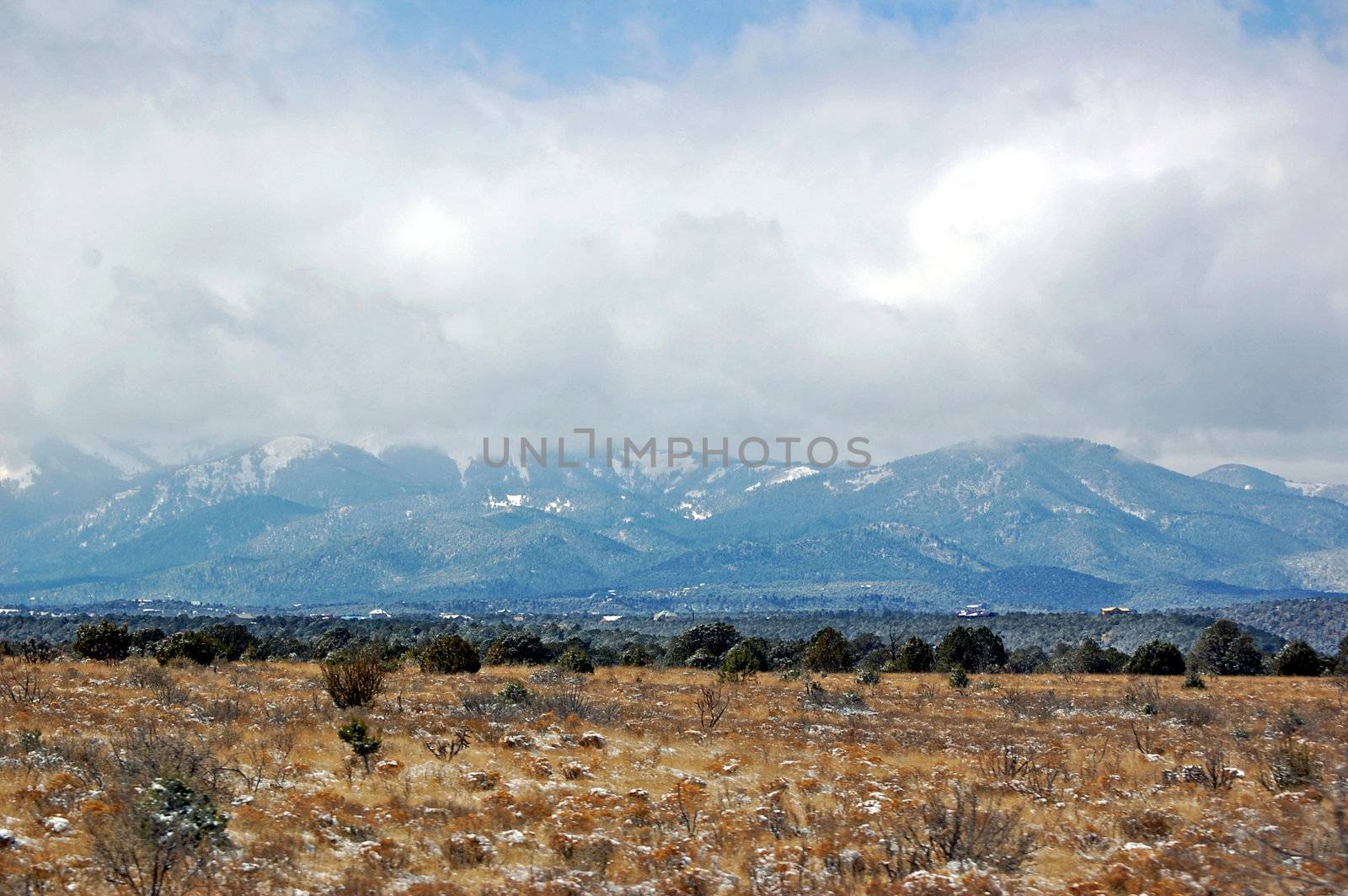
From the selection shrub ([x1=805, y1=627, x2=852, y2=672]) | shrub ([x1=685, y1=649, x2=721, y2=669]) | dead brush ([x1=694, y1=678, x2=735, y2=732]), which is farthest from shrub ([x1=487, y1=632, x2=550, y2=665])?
dead brush ([x1=694, y1=678, x2=735, y2=732])

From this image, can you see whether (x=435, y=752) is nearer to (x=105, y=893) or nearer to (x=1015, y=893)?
(x=105, y=893)

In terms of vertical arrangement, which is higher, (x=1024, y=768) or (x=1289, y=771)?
(x=1289, y=771)

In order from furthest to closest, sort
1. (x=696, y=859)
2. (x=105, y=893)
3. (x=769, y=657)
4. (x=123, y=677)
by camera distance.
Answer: (x=769, y=657) < (x=123, y=677) < (x=696, y=859) < (x=105, y=893)

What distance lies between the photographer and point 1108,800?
17.0 m

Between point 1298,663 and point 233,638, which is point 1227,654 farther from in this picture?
point 233,638

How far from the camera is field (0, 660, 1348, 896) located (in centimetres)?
1149

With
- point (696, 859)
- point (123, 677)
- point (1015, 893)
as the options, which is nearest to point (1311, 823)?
point (1015, 893)

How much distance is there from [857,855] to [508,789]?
6.25 m

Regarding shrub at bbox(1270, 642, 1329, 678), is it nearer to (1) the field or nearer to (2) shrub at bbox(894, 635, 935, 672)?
(2) shrub at bbox(894, 635, 935, 672)

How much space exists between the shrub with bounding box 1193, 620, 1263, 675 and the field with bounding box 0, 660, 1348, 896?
132 ft

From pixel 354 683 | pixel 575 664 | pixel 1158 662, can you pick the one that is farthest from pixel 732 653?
pixel 1158 662

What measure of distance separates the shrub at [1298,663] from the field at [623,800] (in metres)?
33.6

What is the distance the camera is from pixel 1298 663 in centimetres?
5594

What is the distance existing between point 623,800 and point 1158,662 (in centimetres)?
5417
